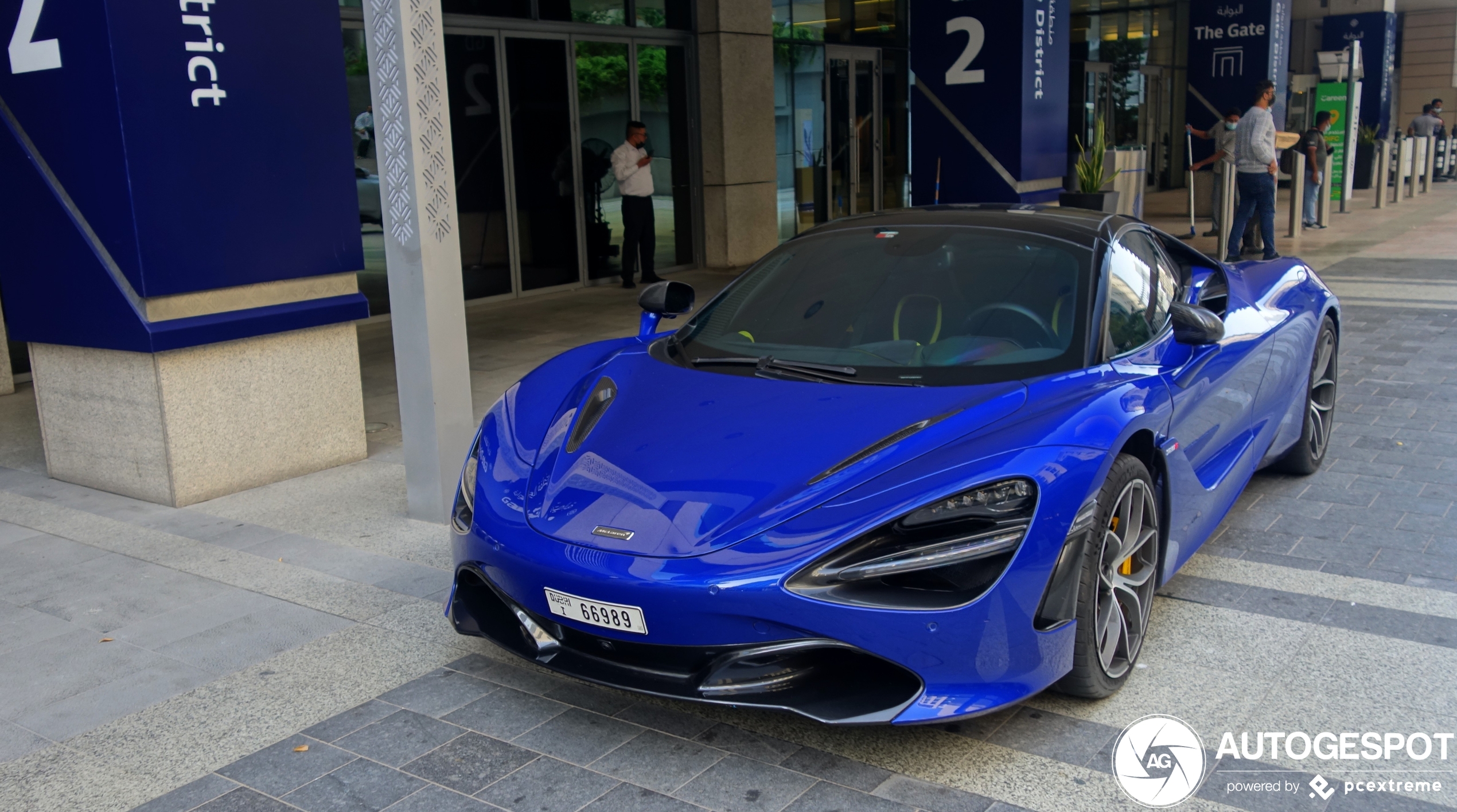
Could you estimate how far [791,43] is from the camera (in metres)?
16.9

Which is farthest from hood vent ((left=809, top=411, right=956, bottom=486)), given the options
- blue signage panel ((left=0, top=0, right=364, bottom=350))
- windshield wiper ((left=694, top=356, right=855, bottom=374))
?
blue signage panel ((left=0, top=0, right=364, bottom=350))

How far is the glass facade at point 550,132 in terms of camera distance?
39.8ft

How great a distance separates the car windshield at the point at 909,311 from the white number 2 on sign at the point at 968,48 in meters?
7.98

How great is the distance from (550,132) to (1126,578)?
36.0 ft

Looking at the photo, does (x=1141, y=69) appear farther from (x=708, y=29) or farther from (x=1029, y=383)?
(x=1029, y=383)

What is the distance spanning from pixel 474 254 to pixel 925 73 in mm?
5068

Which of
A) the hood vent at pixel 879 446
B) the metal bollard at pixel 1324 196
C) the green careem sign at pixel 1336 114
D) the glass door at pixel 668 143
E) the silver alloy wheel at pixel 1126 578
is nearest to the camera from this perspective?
the hood vent at pixel 879 446

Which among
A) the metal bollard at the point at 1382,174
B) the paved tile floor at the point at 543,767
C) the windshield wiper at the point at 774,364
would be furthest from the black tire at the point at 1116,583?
the metal bollard at the point at 1382,174

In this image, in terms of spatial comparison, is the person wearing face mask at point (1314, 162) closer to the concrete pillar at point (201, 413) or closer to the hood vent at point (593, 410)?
the concrete pillar at point (201, 413)

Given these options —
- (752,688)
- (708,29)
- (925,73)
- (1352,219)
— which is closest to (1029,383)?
(752,688)

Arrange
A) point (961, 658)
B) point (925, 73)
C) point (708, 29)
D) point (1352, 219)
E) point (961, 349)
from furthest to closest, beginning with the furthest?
point (1352, 219) → point (708, 29) → point (925, 73) → point (961, 349) → point (961, 658)

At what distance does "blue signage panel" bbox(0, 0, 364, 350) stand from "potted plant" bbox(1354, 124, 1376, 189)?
80.7ft

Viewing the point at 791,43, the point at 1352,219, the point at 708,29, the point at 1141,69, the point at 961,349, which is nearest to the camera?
the point at 961,349

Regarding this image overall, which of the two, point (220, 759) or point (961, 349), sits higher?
point (961, 349)
